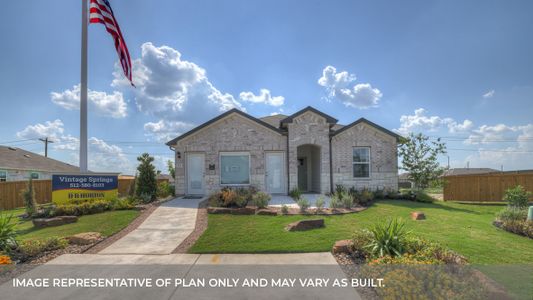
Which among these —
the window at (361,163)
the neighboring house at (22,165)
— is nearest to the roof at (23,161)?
the neighboring house at (22,165)

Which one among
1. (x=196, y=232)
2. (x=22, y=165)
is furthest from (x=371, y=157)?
(x=22, y=165)

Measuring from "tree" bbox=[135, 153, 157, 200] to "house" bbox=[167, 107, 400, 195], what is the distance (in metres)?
1.85

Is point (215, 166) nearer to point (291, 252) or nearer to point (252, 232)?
point (252, 232)

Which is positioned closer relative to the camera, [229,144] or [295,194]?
[295,194]

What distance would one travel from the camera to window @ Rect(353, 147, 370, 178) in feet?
50.4

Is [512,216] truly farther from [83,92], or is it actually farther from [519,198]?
[83,92]

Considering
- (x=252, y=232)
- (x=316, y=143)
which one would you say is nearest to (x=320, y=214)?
(x=252, y=232)

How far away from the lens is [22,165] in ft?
76.6

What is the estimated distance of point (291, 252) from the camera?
6.02 m

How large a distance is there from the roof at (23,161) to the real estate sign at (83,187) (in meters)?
16.0

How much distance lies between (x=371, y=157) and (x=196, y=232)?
36.8 feet

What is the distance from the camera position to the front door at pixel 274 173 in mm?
15180

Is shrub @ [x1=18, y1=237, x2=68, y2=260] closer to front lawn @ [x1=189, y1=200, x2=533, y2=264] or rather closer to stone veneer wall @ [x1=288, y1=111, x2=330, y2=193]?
front lawn @ [x1=189, y1=200, x2=533, y2=264]

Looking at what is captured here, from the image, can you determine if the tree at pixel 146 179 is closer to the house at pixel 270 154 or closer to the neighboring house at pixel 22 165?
the house at pixel 270 154
